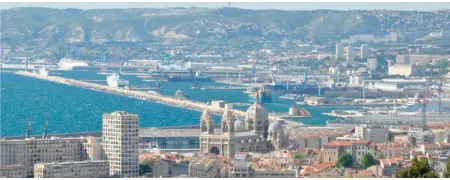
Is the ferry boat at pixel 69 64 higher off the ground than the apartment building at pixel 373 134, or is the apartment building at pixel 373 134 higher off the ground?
the ferry boat at pixel 69 64

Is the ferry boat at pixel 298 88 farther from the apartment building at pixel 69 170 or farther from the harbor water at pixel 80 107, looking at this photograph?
the apartment building at pixel 69 170

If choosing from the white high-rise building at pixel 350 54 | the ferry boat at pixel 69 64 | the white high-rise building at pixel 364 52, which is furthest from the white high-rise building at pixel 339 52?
the ferry boat at pixel 69 64

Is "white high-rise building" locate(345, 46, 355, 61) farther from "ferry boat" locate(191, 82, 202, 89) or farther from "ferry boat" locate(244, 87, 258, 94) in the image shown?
"ferry boat" locate(244, 87, 258, 94)

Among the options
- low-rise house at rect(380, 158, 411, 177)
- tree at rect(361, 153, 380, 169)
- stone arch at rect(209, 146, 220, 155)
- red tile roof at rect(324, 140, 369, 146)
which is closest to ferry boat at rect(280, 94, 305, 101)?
stone arch at rect(209, 146, 220, 155)

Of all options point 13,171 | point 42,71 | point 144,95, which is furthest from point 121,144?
point 42,71

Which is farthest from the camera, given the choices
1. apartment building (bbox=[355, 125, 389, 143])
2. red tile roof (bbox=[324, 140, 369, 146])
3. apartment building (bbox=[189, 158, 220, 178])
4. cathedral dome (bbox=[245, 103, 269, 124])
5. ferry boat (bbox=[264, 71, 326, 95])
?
ferry boat (bbox=[264, 71, 326, 95])
